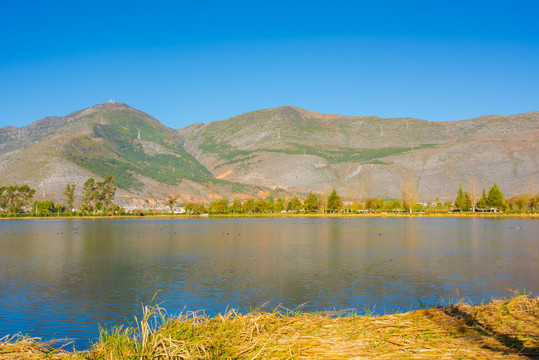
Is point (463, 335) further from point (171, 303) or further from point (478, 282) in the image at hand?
point (478, 282)

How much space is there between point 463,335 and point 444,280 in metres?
18.3

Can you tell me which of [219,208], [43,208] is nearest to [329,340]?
[219,208]

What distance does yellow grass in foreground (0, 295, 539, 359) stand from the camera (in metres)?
7.02

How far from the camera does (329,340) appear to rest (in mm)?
7574

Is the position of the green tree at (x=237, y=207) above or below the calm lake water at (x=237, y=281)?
above

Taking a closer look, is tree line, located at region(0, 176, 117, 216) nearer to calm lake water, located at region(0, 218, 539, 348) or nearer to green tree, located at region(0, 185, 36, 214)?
green tree, located at region(0, 185, 36, 214)

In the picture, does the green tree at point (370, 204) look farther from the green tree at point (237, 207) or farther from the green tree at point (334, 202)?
the green tree at point (237, 207)

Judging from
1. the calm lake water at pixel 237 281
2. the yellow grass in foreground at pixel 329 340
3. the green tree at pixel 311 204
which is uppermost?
the green tree at pixel 311 204

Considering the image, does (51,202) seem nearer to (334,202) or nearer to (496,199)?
(334,202)

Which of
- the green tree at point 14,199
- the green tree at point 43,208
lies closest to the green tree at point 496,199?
the green tree at point 43,208

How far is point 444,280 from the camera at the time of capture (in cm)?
Result: 2489

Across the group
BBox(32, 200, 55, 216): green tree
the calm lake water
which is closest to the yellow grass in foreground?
the calm lake water

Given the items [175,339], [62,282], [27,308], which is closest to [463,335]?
[175,339]

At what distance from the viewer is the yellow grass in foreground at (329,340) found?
7.02m
